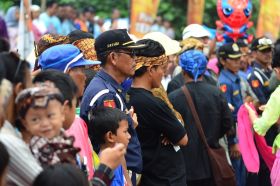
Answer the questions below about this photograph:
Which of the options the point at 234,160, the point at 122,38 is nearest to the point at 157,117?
the point at 122,38

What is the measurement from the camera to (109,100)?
5.31m

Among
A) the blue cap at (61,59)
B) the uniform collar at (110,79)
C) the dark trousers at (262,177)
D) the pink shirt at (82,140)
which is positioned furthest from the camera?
the dark trousers at (262,177)

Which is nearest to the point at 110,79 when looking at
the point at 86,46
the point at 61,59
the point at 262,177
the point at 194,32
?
the point at 61,59

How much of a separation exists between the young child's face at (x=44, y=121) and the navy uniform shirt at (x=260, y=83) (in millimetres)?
5827

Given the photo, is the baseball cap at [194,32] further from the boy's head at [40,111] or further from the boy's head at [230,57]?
the boy's head at [40,111]

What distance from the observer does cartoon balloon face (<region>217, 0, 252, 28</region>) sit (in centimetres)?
1162

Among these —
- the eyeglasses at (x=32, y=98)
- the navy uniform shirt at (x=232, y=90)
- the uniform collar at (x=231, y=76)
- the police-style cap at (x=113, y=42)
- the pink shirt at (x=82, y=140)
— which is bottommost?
the navy uniform shirt at (x=232, y=90)

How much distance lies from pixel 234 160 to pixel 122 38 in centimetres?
364

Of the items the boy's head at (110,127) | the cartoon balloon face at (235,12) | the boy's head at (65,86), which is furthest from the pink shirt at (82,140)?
the cartoon balloon face at (235,12)

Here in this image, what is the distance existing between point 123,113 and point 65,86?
3.91ft

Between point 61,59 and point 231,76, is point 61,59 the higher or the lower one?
the higher one

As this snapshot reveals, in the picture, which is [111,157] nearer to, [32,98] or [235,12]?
[32,98]

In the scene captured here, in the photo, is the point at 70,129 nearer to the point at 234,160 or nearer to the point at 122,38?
the point at 122,38

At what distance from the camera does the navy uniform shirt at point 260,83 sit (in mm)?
9175
